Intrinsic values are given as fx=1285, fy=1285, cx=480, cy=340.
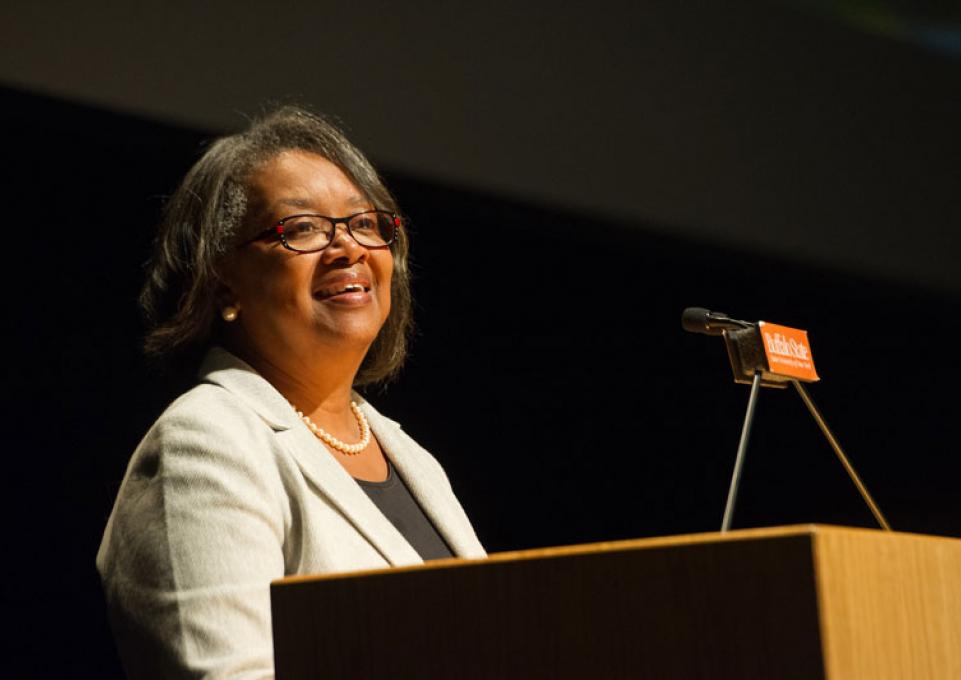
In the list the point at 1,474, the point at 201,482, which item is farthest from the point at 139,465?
the point at 1,474

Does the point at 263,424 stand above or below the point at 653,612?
above

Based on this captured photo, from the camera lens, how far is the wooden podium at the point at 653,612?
0.97m

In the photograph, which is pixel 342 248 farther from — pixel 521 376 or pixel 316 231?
Result: pixel 521 376

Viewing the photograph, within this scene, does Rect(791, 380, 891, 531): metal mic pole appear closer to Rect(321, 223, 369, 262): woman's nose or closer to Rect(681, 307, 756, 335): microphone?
Rect(681, 307, 756, 335): microphone

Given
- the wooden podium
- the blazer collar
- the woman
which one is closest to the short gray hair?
the woman

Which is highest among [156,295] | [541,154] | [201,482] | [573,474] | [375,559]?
[541,154]

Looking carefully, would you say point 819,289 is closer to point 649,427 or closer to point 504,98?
point 649,427

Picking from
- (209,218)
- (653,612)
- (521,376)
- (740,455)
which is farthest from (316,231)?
(521,376)

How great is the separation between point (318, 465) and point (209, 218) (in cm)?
51

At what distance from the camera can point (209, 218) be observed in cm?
196

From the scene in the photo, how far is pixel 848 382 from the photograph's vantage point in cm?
417

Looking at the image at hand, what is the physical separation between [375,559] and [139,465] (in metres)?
0.32

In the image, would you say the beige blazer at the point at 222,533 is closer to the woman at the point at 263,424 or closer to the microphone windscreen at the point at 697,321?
the woman at the point at 263,424

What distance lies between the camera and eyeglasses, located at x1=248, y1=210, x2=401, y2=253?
189 centimetres
